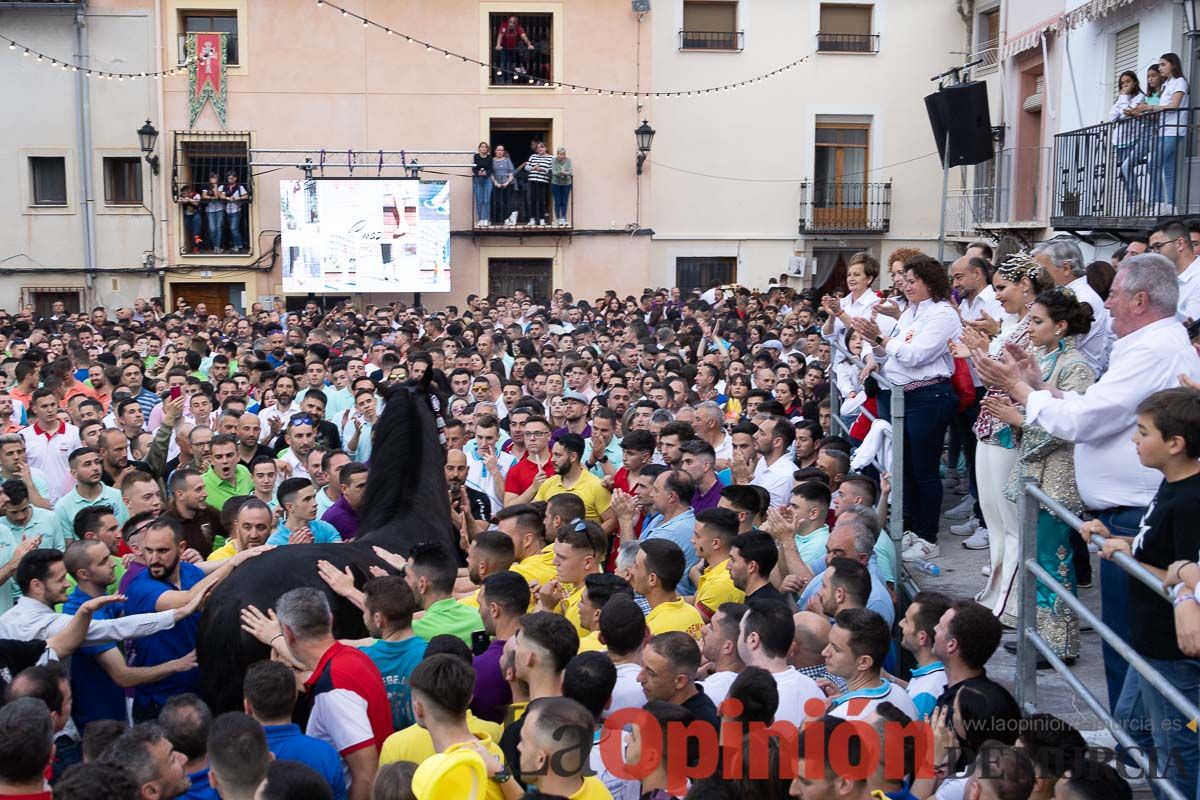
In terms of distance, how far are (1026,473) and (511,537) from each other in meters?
2.60

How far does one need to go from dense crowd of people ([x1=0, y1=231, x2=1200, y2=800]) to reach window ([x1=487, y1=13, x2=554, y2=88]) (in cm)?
1583

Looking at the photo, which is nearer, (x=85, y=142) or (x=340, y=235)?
(x=340, y=235)

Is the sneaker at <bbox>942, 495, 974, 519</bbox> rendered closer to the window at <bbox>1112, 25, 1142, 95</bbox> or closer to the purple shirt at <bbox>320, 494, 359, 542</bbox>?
the purple shirt at <bbox>320, 494, 359, 542</bbox>

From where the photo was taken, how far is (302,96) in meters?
24.6

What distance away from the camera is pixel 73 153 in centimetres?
2439

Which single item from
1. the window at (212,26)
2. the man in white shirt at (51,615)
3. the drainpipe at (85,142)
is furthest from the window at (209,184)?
the man in white shirt at (51,615)

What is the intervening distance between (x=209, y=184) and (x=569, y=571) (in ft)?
67.6

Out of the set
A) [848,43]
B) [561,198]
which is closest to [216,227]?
[561,198]

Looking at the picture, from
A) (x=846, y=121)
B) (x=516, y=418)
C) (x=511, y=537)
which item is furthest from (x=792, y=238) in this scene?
(x=511, y=537)

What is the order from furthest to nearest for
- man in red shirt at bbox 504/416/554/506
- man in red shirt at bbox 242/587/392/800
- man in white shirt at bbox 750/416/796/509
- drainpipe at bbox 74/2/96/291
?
drainpipe at bbox 74/2/96/291, man in red shirt at bbox 504/416/554/506, man in white shirt at bbox 750/416/796/509, man in red shirt at bbox 242/587/392/800

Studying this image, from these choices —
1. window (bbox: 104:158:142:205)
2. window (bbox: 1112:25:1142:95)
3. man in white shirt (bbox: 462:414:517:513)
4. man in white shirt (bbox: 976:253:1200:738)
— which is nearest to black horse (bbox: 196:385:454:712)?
man in white shirt (bbox: 462:414:517:513)

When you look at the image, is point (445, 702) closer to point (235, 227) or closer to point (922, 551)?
point (922, 551)

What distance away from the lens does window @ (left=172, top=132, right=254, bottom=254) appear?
2456 centimetres

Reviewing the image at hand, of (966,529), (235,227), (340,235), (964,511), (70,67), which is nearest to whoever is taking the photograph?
(966,529)
